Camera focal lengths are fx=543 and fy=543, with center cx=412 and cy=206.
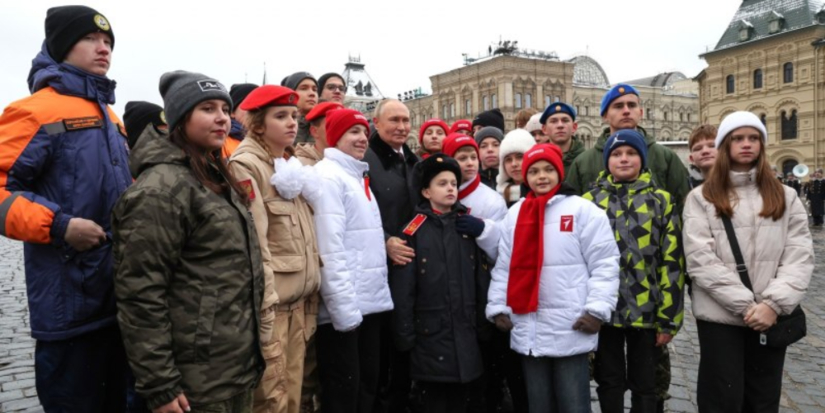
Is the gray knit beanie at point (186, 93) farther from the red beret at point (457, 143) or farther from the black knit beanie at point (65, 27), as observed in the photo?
the red beret at point (457, 143)

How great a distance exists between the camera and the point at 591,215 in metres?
3.60

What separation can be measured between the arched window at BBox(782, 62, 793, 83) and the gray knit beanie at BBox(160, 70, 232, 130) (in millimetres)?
51683

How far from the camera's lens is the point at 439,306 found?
3.77 meters

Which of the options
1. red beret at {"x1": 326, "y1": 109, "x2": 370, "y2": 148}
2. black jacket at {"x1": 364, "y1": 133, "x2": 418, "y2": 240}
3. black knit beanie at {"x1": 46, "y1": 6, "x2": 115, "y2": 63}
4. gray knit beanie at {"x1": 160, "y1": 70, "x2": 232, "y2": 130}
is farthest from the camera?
black jacket at {"x1": 364, "y1": 133, "x2": 418, "y2": 240}

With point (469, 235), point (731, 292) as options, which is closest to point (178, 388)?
point (469, 235)

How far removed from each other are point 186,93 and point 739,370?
3695 millimetres

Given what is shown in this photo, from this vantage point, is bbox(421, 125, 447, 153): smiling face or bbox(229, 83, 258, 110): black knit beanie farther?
bbox(421, 125, 447, 153): smiling face

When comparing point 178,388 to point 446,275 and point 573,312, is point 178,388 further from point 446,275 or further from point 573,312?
point 573,312

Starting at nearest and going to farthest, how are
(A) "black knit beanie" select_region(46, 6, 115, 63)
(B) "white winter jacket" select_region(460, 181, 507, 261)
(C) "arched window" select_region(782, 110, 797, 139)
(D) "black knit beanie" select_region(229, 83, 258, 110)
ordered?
(A) "black knit beanie" select_region(46, 6, 115, 63) → (B) "white winter jacket" select_region(460, 181, 507, 261) → (D) "black knit beanie" select_region(229, 83, 258, 110) → (C) "arched window" select_region(782, 110, 797, 139)

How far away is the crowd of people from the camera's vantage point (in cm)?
247

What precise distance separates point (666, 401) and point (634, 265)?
5.79 feet

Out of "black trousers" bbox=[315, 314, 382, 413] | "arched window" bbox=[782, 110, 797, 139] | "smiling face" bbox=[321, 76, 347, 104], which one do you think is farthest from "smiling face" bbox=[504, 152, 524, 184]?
"arched window" bbox=[782, 110, 797, 139]

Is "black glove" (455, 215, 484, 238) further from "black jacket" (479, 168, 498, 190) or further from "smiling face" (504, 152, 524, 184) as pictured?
"black jacket" (479, 168, 498, 190)

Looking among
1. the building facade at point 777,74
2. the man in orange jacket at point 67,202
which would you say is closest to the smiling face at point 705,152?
the man in orange jacket at point 67,202
